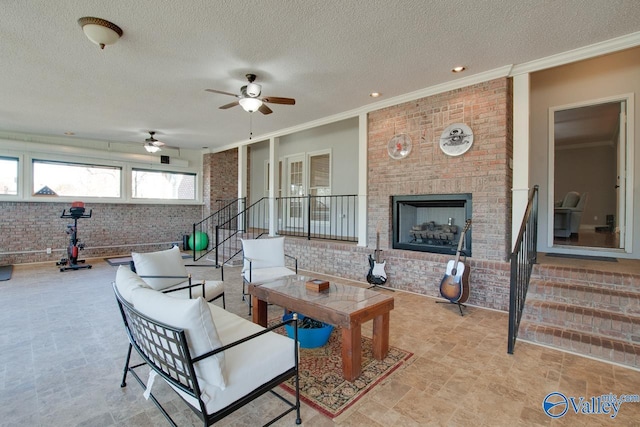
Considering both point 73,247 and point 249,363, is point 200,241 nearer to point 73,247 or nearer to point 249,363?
point 73,247

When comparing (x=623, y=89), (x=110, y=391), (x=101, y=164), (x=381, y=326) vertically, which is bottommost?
(x=110, y=391)

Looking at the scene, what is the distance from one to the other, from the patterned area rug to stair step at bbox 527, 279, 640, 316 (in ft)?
6.17

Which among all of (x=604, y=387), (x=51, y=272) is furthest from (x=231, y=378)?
(x=51, y=272)

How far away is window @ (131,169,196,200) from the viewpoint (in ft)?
28.3

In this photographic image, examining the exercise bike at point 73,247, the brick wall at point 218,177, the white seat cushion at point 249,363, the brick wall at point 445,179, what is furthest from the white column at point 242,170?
the white seat cushion at point 249,363

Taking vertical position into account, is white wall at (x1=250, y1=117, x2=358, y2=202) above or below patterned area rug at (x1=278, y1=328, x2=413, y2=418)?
above

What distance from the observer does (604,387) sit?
2264 mm

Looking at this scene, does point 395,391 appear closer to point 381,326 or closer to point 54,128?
point 381,326

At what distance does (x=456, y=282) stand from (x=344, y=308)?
210 centimetres

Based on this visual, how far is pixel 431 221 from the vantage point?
510 centimetres

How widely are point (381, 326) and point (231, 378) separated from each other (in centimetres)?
148

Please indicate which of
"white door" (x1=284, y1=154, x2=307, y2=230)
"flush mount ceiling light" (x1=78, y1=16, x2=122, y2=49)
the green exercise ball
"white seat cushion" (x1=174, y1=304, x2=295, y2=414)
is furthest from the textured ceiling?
the green exercise ball

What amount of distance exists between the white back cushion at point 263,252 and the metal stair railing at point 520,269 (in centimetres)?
285

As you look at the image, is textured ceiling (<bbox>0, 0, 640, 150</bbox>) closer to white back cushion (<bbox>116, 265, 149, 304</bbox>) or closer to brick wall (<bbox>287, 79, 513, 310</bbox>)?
brick wall (<bbox>287, 79, 513, 310</bbox>)
